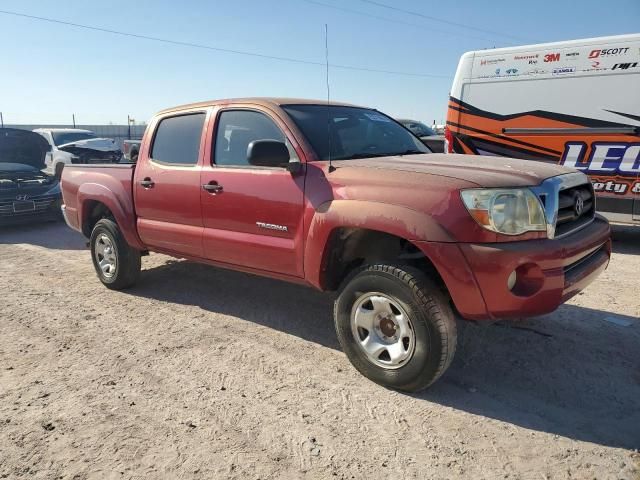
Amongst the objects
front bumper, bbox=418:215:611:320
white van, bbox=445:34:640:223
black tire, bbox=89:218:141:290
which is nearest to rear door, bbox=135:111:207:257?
black tire, bbox=89:218:141:290

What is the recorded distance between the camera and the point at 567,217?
318cm

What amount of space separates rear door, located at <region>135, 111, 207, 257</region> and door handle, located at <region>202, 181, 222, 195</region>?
0.12m

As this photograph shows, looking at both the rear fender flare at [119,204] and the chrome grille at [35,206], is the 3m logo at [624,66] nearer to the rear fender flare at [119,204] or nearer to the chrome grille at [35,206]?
the rear fender flare at [119,204]

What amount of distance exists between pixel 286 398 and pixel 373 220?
122 centimetres

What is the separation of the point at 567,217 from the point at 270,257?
79.4 inches

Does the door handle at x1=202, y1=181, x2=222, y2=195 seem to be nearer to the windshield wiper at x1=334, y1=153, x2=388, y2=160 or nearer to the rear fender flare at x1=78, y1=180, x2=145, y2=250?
the windshield wiper at x1=334, y1=153, x2=388, y2=160

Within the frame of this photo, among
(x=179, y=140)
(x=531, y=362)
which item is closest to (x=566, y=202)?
(x=531, y=362)

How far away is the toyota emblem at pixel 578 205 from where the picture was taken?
3.30 meters

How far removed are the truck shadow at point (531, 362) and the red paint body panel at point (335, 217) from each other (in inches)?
23.7

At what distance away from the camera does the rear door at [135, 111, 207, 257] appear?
435 centimetres

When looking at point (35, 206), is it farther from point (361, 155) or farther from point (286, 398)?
point (286, 398)

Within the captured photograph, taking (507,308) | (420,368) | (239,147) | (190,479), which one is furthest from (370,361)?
(239,147)

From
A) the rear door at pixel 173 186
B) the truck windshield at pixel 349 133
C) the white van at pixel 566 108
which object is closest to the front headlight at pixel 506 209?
the truck windshield at pixel 349 133

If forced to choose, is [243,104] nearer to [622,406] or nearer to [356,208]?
[356,208]
